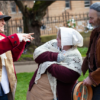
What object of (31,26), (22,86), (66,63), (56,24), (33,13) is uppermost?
(33,13)

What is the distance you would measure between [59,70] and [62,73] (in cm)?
5

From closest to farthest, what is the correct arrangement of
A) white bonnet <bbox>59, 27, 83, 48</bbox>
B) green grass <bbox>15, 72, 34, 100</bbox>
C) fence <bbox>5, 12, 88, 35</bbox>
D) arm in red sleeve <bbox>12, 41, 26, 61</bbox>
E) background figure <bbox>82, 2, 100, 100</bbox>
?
background figure <bbox>82, 2, 100, 100</bbox>
white bonnet <bbox>59, 27, 83, 48</bbox>
arm in red sleeve <bbox>12, 41, 26, 61</bbox>
green grass <bbox>15, 72, 34, 100</bbox>
fence <bbox>5, 12, 88, 35</bbox>

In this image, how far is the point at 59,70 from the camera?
90.8 inches

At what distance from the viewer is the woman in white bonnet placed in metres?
2.33

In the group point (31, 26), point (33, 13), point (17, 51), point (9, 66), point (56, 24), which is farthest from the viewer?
point (56, 24)

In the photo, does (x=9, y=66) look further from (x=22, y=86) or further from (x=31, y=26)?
(x=31, y=26)

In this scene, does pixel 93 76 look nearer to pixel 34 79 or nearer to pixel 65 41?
pixel 65 41

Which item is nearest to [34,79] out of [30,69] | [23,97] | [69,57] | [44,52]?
[44,52]

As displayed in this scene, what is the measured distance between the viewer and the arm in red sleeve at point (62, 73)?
2301 millimetres

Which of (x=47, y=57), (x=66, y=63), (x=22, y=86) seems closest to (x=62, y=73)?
(x=66, y=63)

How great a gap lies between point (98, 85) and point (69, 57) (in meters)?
0.51

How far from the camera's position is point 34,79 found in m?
2.51

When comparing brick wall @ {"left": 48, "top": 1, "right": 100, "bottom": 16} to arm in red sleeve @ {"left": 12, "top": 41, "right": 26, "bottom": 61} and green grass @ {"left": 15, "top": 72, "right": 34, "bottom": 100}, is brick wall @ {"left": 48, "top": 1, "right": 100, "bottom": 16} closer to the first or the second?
green grass @ {"left": 15, "top": 72, "right": 34, "bottom": 100}

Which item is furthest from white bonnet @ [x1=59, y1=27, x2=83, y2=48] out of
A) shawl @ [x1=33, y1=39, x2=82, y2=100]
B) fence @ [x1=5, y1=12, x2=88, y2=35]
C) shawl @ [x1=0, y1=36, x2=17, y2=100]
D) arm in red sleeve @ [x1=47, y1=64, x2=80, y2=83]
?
fence @ [x1=5, y1=12, x2=88, y2=35]
